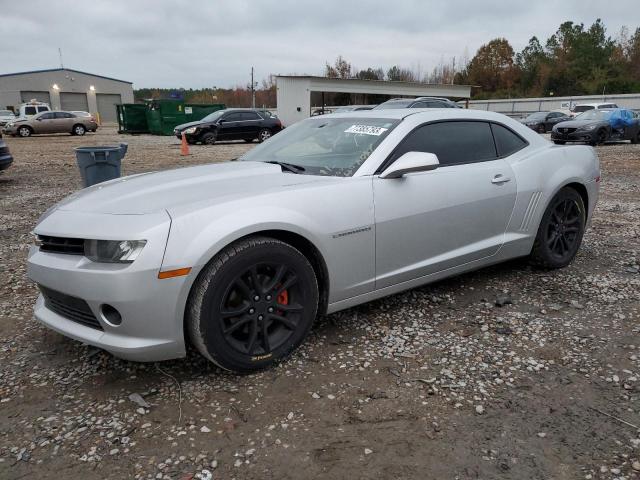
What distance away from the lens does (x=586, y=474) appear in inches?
78.4

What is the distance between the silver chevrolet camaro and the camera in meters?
2.38

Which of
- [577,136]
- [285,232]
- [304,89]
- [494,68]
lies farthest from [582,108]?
[494,68]

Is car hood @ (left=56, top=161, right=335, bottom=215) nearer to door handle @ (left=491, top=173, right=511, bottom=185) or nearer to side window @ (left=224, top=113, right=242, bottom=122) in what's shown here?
door handle @ (left=491, top=173, right=511, bottom=185)

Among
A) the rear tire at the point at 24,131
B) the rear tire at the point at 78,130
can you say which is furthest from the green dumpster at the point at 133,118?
the rear tire at the point at 24,131

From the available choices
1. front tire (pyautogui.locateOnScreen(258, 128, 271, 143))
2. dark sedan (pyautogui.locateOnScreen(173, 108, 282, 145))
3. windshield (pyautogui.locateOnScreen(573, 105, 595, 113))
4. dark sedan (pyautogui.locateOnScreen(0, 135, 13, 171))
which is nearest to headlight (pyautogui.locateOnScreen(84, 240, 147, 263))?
dark sedan (pyautogui.locateOnScreen(0, 135, 13, 171))

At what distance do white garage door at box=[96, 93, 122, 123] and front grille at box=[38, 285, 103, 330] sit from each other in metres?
61.1

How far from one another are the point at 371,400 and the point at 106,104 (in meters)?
64.1

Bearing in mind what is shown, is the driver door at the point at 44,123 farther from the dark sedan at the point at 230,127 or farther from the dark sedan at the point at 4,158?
the dark sedan at the point at 4,158

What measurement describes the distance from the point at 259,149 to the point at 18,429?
2495 millimetres

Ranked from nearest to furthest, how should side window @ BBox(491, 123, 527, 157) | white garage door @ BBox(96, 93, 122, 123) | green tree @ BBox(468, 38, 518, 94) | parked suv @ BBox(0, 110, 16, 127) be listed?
1. side window @ BBox(491, 123, 527, 157)
2. parked suv @ BBox(0, 110, 16, 127)
3. white garage door @ BBox(96, 93, 122, 123)
4. green tree @ BBox(468, 38, 518, 94)

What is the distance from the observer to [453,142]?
3.65 metres

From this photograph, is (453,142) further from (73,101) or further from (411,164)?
(73,101)

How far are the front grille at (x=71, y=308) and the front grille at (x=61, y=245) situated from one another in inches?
8.3

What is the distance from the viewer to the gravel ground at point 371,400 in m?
2.07
